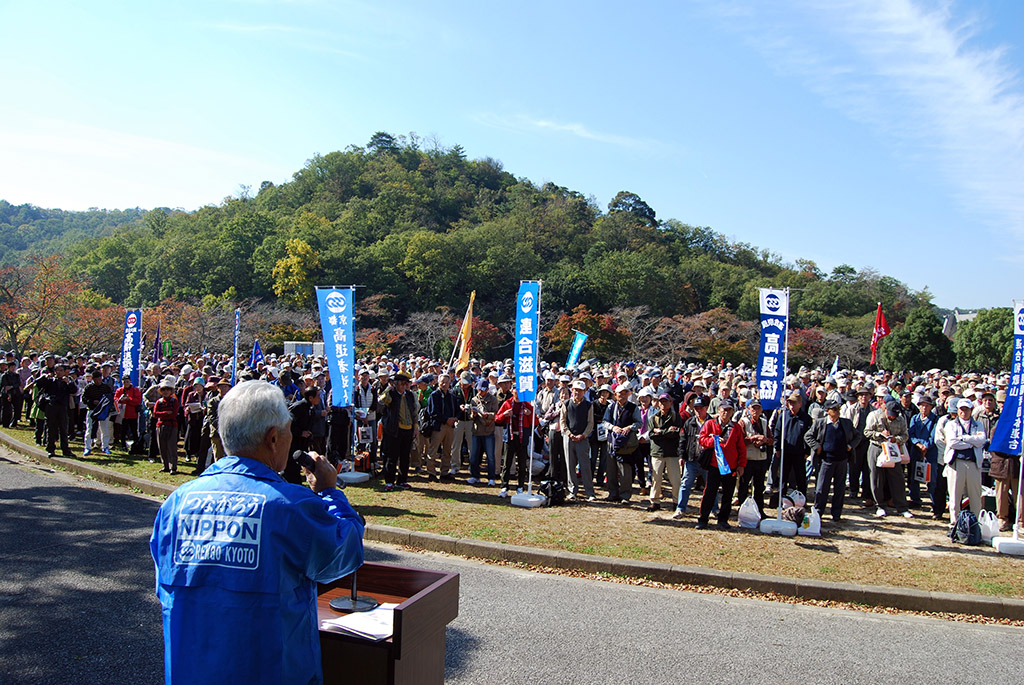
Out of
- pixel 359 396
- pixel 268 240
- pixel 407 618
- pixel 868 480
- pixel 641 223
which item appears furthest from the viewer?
pixel 641 223

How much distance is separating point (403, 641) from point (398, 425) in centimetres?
866

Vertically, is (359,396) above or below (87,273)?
below

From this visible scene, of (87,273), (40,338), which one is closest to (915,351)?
(40,338)

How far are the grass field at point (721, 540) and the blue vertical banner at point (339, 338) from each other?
170 centimetres

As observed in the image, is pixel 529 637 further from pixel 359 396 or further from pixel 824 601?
pixel 359 396

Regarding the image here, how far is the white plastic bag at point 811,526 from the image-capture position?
28.4 ft

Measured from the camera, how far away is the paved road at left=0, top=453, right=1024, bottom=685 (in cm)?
466

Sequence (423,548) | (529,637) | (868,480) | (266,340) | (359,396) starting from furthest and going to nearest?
(266,340), (359,396), (868,480), (423,548), (529,637)

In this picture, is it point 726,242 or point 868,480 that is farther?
point 726,242

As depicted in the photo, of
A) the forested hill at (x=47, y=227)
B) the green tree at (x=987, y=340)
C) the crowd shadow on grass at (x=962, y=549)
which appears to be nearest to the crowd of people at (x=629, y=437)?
the crowd shadow on grass at (x=962, y=549)

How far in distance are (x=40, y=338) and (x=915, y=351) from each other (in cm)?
4614

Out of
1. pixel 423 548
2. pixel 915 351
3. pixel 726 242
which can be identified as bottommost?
pixel 423 548

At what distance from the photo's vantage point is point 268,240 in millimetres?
49250

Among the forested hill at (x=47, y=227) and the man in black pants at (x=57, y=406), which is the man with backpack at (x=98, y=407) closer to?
the man in black pants at (x=57, y=406)
